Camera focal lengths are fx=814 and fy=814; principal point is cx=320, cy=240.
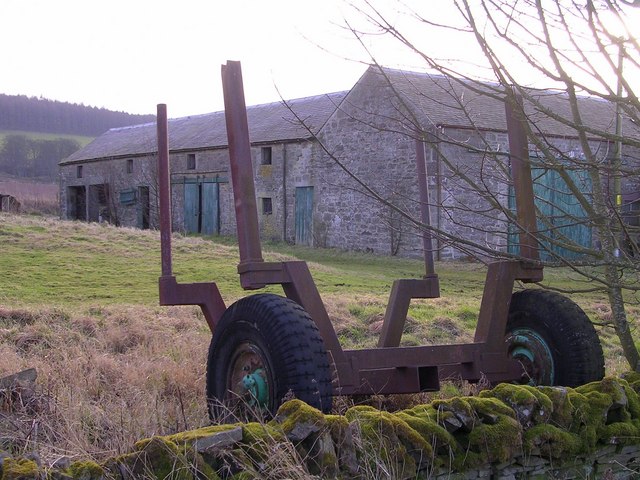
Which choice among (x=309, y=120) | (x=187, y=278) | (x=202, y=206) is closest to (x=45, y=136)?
(x=202, y=206)

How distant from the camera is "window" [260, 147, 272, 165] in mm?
27984

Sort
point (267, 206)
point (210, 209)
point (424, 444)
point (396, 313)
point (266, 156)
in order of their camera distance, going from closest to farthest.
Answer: point (424, 444)
point (396, 313)
point (266, 156)
point (267, 206)
point (210, 209)

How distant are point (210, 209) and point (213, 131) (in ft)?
11.2

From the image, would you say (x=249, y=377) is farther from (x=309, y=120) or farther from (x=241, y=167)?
(x=309, y=120)

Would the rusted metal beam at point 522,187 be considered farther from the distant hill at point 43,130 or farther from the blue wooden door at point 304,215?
the distant hill at point 43,130

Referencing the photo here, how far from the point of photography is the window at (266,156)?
27984 mm

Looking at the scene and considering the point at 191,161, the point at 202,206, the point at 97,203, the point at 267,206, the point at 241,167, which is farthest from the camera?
the point at 97,203

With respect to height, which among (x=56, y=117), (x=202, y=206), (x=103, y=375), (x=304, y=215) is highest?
(x=56, y=117)

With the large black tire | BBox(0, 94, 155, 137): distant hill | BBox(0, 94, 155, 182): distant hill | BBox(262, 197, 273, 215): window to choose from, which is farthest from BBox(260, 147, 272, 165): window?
BBox(0, 94, 155, 137): distant hill

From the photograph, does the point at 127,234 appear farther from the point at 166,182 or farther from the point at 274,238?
the point at 166,182

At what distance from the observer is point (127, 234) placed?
19.8 m

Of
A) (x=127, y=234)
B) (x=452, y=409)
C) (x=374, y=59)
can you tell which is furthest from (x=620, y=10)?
(x=127, y=234)

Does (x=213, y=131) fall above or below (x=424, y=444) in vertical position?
above

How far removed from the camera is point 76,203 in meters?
37.7
